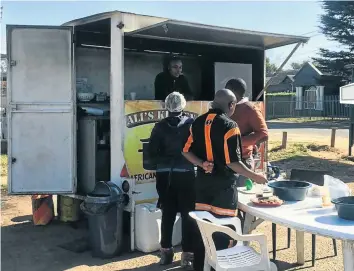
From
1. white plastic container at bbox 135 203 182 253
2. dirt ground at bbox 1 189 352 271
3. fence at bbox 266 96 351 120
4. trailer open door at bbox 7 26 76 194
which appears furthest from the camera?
fence at bbox 266 96 351 120

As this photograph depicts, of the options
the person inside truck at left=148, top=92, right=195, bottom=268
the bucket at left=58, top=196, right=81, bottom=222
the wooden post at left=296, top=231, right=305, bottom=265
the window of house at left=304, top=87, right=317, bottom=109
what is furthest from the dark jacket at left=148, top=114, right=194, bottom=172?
the window of house at left=304, top=87, right=317, bottom=109

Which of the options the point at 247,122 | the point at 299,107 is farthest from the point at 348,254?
the point at 299,107

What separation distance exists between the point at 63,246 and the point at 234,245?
9.08 ft

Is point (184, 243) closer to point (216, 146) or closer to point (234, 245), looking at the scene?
point (234, 245)

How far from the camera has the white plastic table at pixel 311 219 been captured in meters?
3.05

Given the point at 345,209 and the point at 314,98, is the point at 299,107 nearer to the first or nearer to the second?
the point at 314,98

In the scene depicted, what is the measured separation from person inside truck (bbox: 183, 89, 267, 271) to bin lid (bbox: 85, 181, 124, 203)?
1698mm

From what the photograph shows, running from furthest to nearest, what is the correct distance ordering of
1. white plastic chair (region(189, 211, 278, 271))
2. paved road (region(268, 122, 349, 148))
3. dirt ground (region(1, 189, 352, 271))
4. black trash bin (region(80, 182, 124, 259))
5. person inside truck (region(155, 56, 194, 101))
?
paved road (region(268, 122, 349, 148)) → person inside truck (region(155, 56, 194, 101)) → black trash bin (region(80, 182, 124, 259)) → dirt ground (region(1, 189, 352, 271)) → white plastic chair (region(189, 211, 278, 271))

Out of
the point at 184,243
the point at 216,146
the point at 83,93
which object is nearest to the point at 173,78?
the point at 83,93

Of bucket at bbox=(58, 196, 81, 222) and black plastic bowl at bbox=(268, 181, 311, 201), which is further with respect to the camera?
bucket at bbox=(58, 196, 81, 222)

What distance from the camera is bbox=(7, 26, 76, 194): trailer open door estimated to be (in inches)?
238

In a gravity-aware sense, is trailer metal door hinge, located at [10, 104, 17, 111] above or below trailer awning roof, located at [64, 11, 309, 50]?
below

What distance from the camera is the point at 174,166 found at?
16.1 feet

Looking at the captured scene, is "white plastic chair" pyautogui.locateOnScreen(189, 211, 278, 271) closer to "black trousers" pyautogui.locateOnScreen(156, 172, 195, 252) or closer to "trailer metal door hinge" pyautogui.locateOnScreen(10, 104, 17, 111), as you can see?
"black trousers" pyautogui.locateOnScreen(156, 172, 195, 252)
